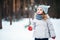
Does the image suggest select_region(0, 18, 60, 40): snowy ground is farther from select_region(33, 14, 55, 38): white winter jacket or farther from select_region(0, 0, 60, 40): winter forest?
select_region(33, 14, 55, 38): white winter jacket

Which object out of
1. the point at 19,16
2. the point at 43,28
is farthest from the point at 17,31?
the point at 43,28

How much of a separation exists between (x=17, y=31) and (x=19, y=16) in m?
0.14

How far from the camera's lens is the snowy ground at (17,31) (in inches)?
74.5

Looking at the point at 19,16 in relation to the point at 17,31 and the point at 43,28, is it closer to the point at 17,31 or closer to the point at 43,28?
the point at 17,31

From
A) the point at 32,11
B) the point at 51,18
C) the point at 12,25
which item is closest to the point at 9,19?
the point at 12,25

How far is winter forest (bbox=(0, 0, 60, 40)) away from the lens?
1.89 metres

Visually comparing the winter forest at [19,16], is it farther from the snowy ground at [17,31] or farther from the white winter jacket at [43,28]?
the white winter jacket at [43,28]

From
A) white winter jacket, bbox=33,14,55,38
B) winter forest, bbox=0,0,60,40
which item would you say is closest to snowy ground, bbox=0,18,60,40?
winter forest, bbox=0,0,60,40

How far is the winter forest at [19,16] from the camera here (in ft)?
6.19

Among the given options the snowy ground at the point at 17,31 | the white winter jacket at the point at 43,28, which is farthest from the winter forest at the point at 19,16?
the white winter jacket at the point at 43,28

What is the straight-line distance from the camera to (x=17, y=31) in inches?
76.2

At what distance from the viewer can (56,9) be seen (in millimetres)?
1888

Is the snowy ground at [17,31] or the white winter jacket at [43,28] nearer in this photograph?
the white winter jacket at [43,28]

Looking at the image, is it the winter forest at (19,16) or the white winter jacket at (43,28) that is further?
the winter forest at (19,16)
